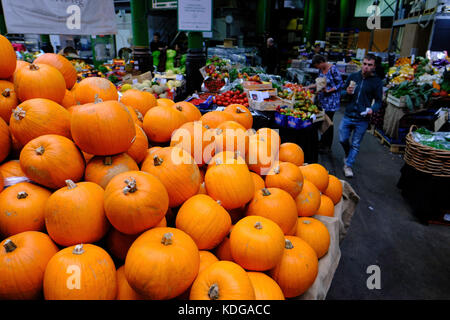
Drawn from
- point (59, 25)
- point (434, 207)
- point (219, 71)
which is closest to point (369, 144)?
point (434, 207)

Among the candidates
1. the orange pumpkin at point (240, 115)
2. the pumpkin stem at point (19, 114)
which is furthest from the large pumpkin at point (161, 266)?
the orange pumpkin at point (240, 115)

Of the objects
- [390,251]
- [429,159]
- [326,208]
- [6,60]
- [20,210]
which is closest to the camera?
[20,210]

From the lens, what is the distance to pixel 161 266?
1.05m

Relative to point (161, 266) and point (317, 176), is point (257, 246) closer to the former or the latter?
→ point (161, 266)

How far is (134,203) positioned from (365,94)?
199 inches

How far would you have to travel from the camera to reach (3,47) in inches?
63.5

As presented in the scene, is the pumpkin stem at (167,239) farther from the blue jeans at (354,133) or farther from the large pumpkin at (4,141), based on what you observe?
the blue jeans at (354,133)

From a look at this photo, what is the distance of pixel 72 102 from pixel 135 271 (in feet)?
4.66

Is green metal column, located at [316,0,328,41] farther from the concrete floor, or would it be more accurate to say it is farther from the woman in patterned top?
the concrete floor

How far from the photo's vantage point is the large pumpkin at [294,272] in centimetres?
133

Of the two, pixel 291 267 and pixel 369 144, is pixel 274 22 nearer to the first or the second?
pixel 369 144

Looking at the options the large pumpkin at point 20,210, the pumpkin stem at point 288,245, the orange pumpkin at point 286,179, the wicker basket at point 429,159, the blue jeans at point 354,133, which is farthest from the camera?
the blue jeans at point 354,133

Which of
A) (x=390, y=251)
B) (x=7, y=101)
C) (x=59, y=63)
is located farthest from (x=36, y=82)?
(x=390, y=251)

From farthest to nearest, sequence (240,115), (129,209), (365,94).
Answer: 1. (365,94)
2. (240,115)
3. (129,209)
